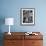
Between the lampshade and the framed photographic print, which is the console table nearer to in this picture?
the lampshade

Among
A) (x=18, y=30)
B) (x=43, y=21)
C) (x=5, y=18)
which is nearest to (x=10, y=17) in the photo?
(x=5, y=18)

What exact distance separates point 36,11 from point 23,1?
0.58 meters

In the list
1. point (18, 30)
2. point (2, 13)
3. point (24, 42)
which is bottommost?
point (24, 42)

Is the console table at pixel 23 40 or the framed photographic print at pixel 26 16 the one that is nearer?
the console table at pixel 23 40

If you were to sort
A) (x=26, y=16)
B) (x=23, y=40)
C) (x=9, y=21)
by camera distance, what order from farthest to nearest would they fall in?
(x=26, y=16)
(x=9, y=21)
(x=23, y=40)

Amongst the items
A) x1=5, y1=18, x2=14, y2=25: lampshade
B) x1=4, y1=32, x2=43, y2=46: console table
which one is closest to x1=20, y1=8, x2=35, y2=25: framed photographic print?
x1=5, y1=18, x2=14, y2=25: lampshade

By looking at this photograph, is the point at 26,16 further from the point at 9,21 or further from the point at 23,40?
the point at 23,40

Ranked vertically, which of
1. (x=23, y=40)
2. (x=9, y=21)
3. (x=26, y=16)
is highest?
(x=26, y=16)

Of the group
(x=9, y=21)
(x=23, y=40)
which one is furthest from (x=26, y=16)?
(x=23, y=40)

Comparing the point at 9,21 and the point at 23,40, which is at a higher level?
the point at 9,21

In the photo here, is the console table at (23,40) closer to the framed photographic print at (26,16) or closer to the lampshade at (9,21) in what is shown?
the lampshade at (9,21)

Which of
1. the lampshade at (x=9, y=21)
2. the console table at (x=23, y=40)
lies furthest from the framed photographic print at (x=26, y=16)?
the console table at (x=23, y=40)

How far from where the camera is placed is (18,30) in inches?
184

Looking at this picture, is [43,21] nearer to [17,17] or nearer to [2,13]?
[17,17]
